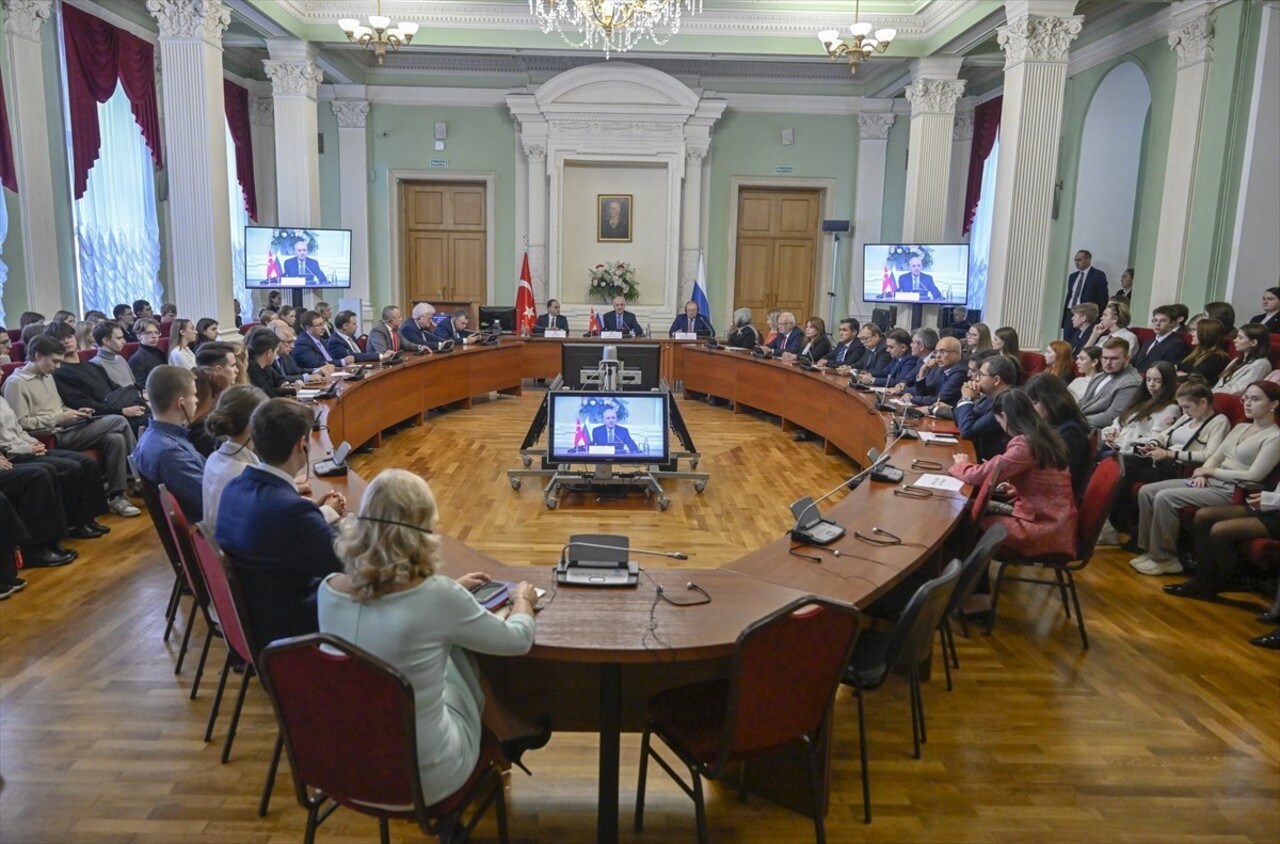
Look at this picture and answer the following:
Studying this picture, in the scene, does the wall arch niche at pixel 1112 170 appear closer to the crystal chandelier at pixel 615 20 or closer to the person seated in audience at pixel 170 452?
the crystal chandelier at pixel 615 20

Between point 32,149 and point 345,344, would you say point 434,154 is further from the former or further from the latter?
point 32,149

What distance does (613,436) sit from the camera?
5.65 meters

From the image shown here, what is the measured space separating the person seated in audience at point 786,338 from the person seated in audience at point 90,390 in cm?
600

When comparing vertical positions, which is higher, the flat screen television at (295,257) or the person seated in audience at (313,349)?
the flat screen television at (295,257)

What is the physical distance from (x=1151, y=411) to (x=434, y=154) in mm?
10156

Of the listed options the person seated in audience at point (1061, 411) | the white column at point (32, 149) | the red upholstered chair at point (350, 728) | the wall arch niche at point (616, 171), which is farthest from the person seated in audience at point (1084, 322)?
the white column at point (32, 149)

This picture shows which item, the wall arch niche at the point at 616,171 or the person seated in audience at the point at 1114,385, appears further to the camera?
the wall arch niche at the point at 616,171

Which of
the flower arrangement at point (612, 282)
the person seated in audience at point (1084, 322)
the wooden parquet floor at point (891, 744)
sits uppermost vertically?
the flower arrangement at point (612, 282)

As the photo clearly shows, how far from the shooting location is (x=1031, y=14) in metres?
7.46

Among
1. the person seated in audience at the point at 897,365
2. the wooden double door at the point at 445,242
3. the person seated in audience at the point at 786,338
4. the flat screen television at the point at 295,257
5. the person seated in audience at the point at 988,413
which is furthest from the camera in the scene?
the wooden double door at the point at 445,242

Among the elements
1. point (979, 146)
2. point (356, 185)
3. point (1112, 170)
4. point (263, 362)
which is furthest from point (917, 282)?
point (356, 185)

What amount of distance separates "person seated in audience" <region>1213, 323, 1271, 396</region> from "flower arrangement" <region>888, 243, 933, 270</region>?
4.68 meters

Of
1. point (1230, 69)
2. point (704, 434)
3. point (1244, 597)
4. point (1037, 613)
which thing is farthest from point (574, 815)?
point (1230, 69)

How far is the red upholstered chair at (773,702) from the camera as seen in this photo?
2.13 metres
